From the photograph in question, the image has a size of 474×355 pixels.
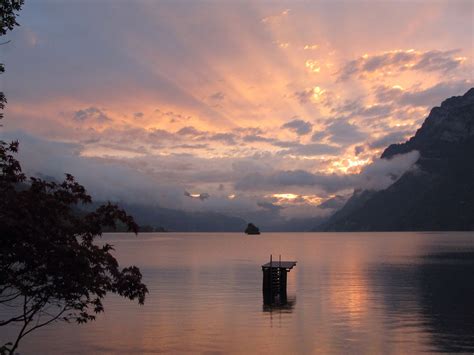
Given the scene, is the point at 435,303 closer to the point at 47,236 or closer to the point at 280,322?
the point at 280,322

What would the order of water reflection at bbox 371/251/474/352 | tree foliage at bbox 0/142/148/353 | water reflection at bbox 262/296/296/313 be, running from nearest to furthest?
tree foliage at bbox 0/142/148/353
water reflection at bbox 371/251/474/352
water reflection at bbox 262/296/296/313

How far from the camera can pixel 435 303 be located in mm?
50625

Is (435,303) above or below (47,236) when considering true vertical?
below

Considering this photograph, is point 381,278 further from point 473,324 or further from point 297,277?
point 473,324

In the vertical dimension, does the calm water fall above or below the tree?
below

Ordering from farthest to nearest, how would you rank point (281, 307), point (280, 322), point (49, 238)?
Answer: point (281, 307) < point (280, 322) < point (49, 238)

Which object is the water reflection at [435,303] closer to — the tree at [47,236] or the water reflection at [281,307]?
the water reflection at [281,307]

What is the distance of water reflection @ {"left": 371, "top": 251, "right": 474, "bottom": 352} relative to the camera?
34938 mm

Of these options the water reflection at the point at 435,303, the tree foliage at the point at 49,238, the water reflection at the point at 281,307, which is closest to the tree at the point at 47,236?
the tree foliage at the point at 49,238

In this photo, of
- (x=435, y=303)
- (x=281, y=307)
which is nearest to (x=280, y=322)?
(x=281, y=307)

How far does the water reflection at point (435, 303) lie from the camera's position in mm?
34938

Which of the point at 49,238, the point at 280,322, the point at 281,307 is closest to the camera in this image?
the point at 49,238

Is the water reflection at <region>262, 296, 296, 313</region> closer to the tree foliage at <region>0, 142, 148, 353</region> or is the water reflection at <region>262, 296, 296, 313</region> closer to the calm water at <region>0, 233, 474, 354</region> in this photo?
the calm water at <region>0, 233, 474, 354</region>

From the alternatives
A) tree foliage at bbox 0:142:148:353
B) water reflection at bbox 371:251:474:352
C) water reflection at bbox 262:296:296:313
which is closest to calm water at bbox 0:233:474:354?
water reflection at bbox 371:251:474:352
